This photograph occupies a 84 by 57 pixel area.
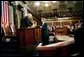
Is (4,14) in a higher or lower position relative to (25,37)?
higher

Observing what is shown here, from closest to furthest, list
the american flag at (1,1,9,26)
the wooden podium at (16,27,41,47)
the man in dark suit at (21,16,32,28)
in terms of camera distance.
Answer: the wooden podium at (16,27,41,47)
the man in dark suit at (21,16,32,28)
the american flag at (1,1,9,26)

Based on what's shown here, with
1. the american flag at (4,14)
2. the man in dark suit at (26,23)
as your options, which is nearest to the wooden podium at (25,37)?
the man in dark suit at (26,23)

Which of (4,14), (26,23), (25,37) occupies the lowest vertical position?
(25,37)

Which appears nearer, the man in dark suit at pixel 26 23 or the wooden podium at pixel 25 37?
the wooden podium at pixel 25 37

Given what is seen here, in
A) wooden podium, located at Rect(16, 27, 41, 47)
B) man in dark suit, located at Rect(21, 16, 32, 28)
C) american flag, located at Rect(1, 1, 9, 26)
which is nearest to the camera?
wooden podium, located at Rect(16, 27, 41, 47)

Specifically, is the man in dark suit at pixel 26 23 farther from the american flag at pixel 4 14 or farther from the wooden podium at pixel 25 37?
the american flag at pixel 4 14

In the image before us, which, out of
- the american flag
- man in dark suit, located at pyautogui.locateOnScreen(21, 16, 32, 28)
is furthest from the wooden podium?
the american flag

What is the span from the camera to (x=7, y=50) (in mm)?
6844

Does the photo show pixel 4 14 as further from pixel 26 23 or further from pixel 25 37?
pixel 25 37

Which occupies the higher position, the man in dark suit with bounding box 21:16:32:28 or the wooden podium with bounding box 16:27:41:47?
the man in dark suit with bounding box 21:16:32:28

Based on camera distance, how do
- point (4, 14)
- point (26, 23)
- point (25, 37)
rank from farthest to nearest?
1. point (4, 14)
2. point (26, 23)
3. point (25, 37)

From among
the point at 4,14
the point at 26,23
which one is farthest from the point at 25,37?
the point at 4,14

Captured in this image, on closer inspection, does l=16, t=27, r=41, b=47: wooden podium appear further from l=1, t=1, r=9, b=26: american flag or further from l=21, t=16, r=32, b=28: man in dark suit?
l=1, t=1, r=9, b=26: american flag

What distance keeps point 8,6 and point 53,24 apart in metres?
8.03
